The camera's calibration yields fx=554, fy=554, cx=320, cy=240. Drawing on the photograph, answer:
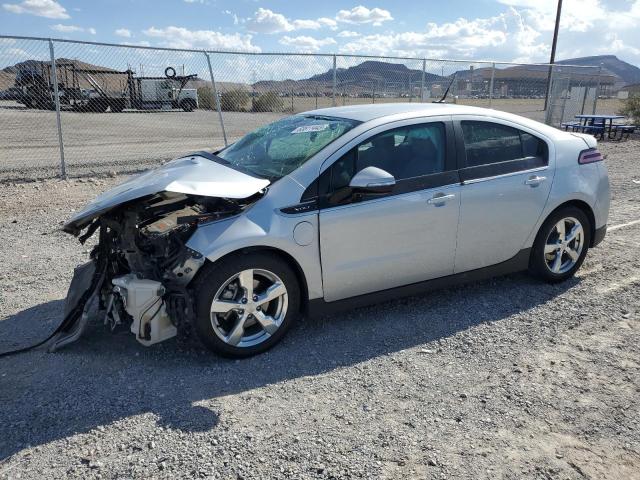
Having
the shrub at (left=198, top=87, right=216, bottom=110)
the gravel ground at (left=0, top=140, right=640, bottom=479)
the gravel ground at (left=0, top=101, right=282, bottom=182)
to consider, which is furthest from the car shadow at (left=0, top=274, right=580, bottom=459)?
the shrub at (left=198, top=87, right=216, bottom=110)

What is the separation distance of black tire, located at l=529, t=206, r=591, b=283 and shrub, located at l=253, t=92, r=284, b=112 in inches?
472

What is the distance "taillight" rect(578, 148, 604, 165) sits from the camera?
4.92 meters

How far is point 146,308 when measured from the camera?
3.49m

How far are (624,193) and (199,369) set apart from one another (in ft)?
26.8

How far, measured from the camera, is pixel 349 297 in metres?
4.04

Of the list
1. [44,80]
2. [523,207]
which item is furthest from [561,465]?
[44,80]

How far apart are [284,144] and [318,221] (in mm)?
920

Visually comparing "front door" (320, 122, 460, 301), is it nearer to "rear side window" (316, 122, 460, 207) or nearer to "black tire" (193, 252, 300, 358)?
"rear side window" (316, 122, 460, 207)

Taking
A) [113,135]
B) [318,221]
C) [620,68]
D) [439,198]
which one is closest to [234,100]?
[113,135]

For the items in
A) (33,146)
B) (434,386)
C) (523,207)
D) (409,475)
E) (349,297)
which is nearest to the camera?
(409,475)

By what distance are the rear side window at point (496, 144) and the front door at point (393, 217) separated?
25cm

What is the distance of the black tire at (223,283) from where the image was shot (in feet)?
11.5

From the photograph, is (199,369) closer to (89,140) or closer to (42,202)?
(42,202)

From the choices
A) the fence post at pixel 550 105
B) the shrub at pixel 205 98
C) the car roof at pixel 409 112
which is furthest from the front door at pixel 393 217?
the shrub at pixel 205 98
